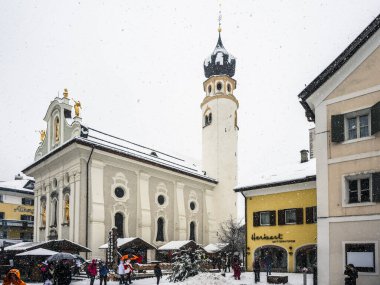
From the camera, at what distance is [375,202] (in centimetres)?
1638

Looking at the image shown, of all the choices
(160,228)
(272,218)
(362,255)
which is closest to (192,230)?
(160,228)

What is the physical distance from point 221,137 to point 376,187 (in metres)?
33.9

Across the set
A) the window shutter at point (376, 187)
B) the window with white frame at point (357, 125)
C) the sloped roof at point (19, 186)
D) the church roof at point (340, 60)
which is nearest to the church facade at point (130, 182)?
the sloped roof at point (19, 186)

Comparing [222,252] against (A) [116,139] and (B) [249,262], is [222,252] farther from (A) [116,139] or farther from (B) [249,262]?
(A) [116,139]

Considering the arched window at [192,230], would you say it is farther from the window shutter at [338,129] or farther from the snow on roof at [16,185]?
the window shutter at [338,129]

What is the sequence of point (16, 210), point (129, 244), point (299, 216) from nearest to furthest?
point (299, 216) → point (129, 244) → point (16, 210)

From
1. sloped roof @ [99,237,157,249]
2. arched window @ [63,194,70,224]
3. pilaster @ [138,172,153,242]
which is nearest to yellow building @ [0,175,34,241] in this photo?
arched window @ [63,194,70,224]

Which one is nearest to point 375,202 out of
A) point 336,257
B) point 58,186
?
point 336,257

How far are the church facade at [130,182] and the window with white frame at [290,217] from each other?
14.6m

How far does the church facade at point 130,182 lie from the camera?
35.1 metres

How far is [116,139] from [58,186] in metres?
7.37

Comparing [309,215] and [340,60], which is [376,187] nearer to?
[340,60]

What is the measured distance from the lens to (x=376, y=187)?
16.3 meters

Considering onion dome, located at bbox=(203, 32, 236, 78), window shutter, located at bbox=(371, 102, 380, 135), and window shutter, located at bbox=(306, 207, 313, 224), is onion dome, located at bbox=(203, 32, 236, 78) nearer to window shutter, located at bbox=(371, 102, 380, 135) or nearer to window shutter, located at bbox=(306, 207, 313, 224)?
window shutter, located at bbox=(306, 207, 313, 224)
